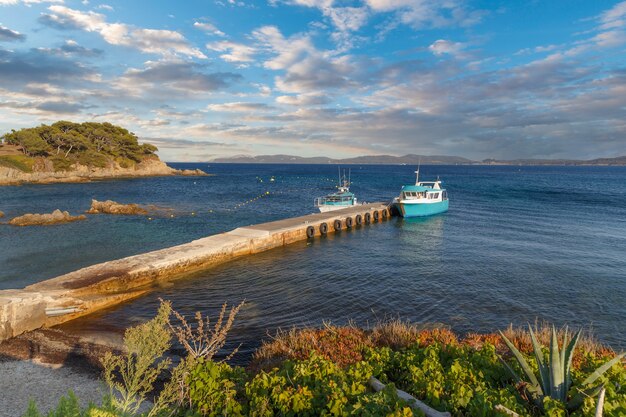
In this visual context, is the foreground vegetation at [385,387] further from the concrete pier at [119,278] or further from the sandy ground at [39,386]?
the concrete pier at [119,278]

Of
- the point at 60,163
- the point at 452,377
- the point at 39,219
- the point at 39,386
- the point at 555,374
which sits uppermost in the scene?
the point at 60,163

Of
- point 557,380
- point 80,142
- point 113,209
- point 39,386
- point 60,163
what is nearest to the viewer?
point 557,380

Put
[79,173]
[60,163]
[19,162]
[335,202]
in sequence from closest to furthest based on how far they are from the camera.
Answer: [335,202], [19,162], [60,163], [79,173]

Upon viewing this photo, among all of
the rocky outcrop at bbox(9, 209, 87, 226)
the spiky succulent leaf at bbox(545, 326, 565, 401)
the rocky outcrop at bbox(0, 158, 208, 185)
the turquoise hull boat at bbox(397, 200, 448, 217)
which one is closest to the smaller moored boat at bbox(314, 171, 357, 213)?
the turquoise hull boat at bbox(397, 200, 448, 217)

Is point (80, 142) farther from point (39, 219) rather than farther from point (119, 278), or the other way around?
point (119, 278)

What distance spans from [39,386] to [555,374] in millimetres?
12346

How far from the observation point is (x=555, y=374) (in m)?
6.54

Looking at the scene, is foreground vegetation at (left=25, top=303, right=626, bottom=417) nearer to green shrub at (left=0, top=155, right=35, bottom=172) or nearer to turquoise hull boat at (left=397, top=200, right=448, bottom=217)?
turquoise hull boat at (left=397, top=200, right=448, bottom=217)

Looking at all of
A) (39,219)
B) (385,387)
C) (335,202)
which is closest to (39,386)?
(385,387)

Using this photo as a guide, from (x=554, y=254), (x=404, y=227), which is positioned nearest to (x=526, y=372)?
(x=554, y=254)

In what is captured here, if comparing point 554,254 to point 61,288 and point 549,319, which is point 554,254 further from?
point 61,288

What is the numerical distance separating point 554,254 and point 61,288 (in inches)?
1253

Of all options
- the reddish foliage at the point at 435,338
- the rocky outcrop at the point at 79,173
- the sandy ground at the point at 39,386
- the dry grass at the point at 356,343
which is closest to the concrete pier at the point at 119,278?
the sandy ground at the point at 39,386

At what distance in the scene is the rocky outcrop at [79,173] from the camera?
78.1 m
